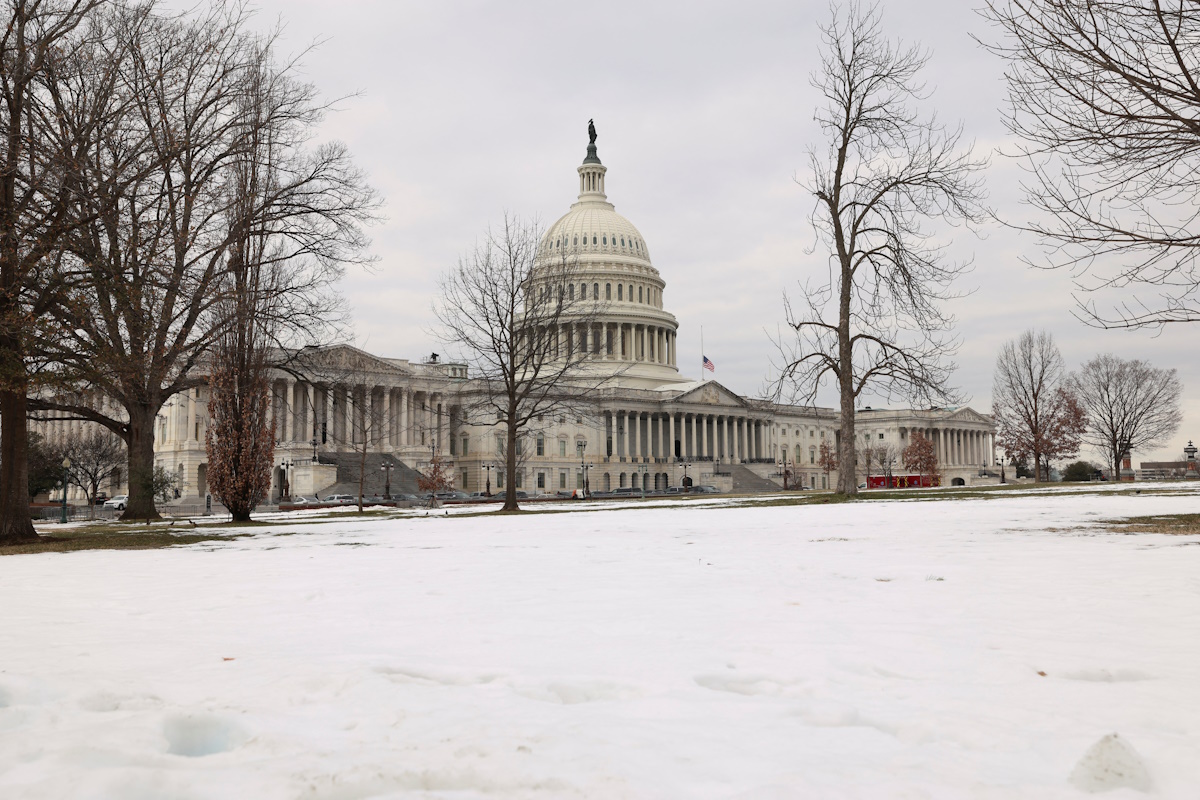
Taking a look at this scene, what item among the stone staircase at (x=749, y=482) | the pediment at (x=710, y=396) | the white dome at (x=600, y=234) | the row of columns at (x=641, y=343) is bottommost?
the stone staircase at (x=749, y=482)

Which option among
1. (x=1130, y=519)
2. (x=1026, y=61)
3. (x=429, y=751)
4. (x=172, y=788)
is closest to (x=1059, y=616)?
(x=429, y=751)

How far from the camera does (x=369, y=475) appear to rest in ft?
275

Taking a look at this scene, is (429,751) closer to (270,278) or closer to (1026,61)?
(1026,61)

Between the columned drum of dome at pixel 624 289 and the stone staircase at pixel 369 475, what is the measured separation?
114ft

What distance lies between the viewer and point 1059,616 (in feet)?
22.8

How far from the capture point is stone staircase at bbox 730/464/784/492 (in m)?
109

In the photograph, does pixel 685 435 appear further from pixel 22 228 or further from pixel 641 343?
pixel 22 228

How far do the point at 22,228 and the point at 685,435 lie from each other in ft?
349

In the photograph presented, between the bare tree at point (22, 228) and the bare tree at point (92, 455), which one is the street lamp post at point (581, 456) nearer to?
the bare tree at point (92, 455)

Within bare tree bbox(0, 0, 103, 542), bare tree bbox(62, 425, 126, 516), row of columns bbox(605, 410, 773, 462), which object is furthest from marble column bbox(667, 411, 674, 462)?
bare tree bbox(0, 0, 103, 542)

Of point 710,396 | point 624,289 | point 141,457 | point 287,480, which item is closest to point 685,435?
point 710,396

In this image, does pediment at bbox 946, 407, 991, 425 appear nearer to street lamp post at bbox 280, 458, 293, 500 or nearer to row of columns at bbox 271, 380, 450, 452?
row of columns at bbox 271, 380, 450, 452

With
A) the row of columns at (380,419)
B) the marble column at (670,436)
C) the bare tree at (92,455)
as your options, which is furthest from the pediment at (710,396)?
the bare tree at (92,455)

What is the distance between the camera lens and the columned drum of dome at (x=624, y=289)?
120 m
